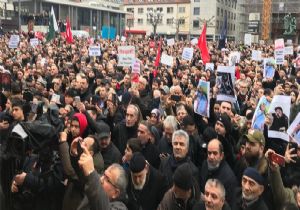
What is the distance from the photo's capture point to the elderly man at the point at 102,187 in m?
3.08

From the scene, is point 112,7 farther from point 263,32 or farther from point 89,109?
point 89,109

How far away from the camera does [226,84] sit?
7.35 m

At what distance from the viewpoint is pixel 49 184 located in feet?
12.2

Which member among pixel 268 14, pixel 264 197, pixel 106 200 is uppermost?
pixel 268 14

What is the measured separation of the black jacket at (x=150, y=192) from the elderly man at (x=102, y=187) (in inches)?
23.8

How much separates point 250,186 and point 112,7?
3517 inches

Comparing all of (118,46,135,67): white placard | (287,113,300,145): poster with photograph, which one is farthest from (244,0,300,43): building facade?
(287,113,300,145): poster with photograph

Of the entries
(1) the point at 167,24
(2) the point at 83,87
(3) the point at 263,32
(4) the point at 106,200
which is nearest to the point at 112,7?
(1) the point at 167,24

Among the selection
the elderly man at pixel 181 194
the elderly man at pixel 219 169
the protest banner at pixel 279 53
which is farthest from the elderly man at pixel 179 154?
the protest banner at pixel 279 53

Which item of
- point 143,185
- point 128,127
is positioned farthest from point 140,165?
point 128,127

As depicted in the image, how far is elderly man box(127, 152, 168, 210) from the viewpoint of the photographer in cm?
404

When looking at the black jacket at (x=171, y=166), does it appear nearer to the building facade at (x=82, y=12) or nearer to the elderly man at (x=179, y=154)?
the elderly man at (x=179, y=154)

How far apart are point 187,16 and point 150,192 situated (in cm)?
8541

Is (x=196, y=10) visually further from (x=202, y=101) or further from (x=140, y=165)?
(x=140, y=165)
